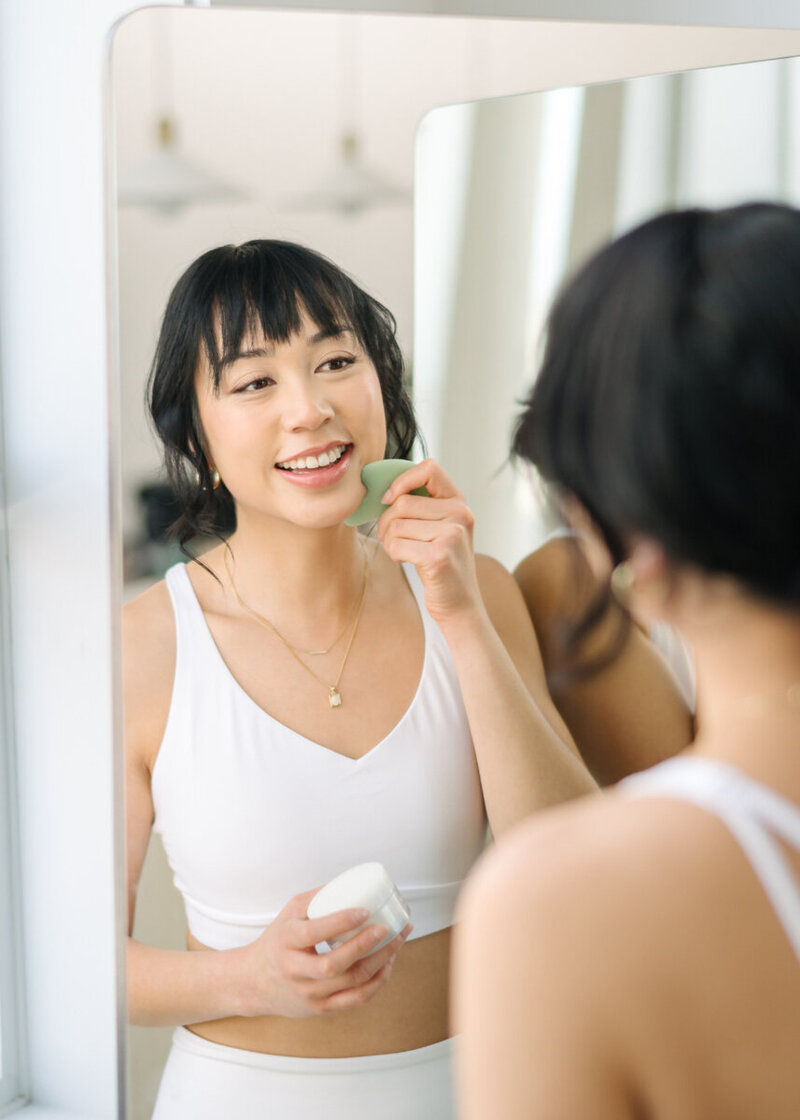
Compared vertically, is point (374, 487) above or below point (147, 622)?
above

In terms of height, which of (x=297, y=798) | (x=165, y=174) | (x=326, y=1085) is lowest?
(x=326, y=1085)

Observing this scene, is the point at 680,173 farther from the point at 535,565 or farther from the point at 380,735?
the point at 380,735

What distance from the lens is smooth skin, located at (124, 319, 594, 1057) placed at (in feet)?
2.73

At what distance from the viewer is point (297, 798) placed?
2.76ft

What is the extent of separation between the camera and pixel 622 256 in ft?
1.46

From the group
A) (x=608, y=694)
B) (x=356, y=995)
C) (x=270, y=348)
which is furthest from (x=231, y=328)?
(x=356, y=995)

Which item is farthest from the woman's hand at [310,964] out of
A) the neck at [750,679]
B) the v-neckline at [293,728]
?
the neck at [750,679]

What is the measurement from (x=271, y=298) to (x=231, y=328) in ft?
0.12

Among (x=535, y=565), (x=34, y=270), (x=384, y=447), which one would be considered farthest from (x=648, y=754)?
(x=34, y=270)

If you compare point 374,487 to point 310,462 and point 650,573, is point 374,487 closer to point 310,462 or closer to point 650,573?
point 310,462

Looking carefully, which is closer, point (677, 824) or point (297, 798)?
point (677, 824)

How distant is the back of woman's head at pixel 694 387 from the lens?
42 cm

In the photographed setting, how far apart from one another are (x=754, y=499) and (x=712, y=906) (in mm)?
153

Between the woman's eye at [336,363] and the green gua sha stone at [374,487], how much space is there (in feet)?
0.24
